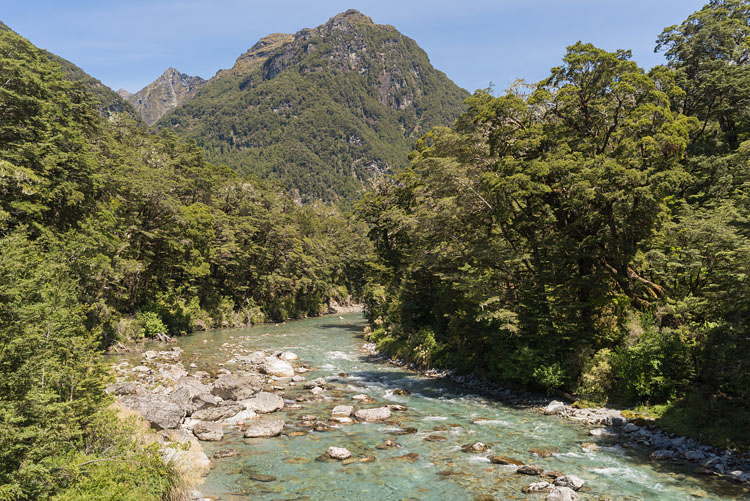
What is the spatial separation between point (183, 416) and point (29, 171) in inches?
596

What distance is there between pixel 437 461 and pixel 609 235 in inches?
454

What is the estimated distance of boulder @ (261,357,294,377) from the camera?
2563cm

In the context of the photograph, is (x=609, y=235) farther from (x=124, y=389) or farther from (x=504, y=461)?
(x=124, y=389)

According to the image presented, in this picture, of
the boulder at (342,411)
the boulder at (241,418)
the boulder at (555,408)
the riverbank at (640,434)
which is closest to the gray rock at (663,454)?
the riverbank at (640,434)

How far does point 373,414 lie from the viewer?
57.6 feet

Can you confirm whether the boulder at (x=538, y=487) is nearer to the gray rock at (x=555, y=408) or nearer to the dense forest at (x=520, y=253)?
the dense forest at (x=520, y=253)

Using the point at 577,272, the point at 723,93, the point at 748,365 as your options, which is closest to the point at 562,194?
the point at 577,272

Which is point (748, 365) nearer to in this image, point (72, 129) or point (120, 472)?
point (120, 472)

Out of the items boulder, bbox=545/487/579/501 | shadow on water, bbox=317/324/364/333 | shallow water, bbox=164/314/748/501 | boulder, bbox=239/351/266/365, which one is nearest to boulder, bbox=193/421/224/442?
shallow water, bbox=164/314/748/501

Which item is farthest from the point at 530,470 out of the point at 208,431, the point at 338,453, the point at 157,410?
the point at 157,410

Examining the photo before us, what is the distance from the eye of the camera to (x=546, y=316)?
19469 millimetres

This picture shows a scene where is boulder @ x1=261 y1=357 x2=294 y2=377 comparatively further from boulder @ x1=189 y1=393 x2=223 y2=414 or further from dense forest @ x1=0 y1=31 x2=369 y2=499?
Result: dense forest @ x1=0 y1=31 x2=369 y2=499

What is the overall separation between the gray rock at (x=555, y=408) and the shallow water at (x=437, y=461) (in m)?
0.58

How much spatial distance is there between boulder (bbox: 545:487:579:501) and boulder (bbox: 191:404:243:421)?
12824 mm
